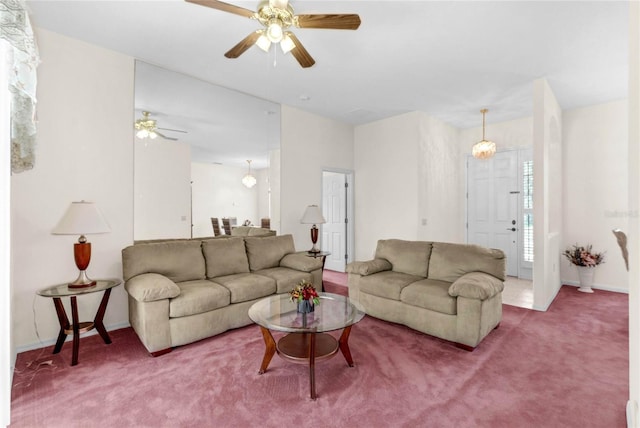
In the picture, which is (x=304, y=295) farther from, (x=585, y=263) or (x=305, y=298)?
(x=585, y=263)

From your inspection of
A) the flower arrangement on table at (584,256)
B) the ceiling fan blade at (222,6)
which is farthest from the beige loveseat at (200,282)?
the flower arrangement on table at (584,256)

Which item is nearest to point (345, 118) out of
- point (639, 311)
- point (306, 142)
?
point (306, 142)

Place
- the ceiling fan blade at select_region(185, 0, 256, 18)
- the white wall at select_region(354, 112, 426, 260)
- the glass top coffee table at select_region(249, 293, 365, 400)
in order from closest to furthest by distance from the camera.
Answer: the ceiling fan blade at select_region(185, 0, 256, 18) < the glass top coffee table at select_region(249, 293, 365, 400) < the white wall at select_region(354, 112, 426, 260)

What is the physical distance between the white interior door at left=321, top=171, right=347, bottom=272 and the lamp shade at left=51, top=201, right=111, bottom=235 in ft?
13.3

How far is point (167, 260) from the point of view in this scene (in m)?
3.15

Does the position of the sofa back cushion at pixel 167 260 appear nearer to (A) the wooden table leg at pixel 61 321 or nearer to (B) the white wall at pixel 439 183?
(A) the wooden table leg at pixel 61 321

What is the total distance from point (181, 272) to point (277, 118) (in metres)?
2.74

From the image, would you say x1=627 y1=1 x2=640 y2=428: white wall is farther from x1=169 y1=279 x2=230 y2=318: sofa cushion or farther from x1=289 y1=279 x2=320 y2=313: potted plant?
x1=169 y1=279 x2=230 y2=318: sofa cushion

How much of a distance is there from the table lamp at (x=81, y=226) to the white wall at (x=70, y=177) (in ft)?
1.41

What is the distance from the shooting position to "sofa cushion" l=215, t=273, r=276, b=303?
3043mm

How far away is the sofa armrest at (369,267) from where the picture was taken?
3502 mm

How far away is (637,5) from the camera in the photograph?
50.1 inches

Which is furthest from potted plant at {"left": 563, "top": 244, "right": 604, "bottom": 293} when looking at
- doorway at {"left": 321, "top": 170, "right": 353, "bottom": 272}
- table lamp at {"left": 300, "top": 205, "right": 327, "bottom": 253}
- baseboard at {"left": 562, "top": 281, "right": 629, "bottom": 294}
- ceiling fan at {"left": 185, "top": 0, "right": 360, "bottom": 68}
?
ceiling fan at {"left": 185, "top": 0, "right": 360, "bottom": 68}

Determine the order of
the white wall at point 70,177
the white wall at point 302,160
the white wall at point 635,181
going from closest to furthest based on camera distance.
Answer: the white wall at point 635,181 < the white wall at point 70,177 < the white wall at point 302,160
